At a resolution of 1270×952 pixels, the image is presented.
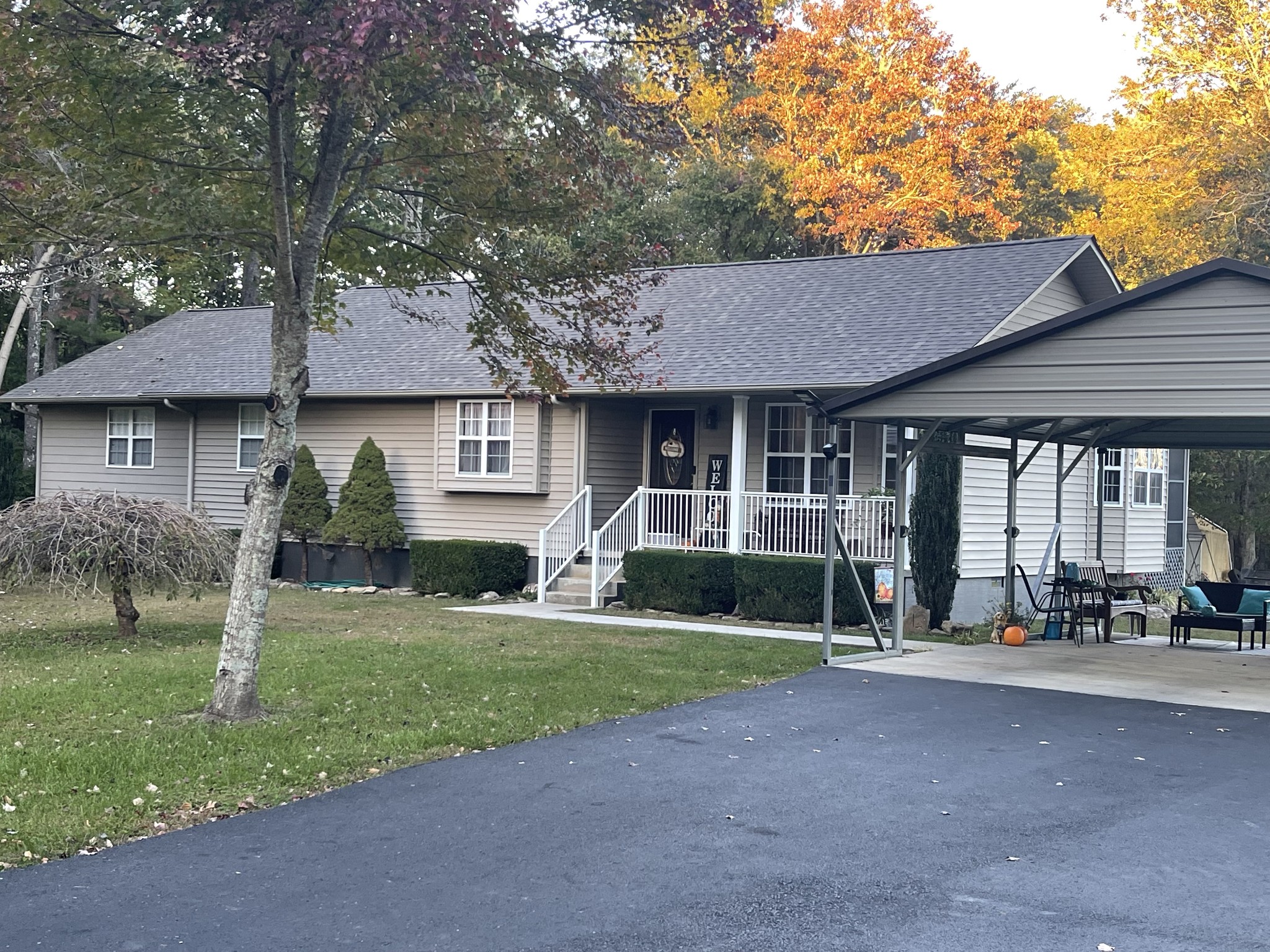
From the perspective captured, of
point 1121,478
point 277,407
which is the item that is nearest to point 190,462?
point 277,407

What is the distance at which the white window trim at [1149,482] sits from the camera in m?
22.2

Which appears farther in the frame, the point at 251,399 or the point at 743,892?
the point at 251,399

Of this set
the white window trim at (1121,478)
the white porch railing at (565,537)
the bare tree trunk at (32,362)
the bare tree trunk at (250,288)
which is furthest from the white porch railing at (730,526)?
the bare tree trunk at (250,288)

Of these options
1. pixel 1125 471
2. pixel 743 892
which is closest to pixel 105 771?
pixel 743 892

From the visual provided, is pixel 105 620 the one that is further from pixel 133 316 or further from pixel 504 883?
pixel 133 316

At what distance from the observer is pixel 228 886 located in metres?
5.47

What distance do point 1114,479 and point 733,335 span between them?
303 inches

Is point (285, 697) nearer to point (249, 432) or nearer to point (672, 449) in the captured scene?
point (672, 449)

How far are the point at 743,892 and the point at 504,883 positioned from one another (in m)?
1.02

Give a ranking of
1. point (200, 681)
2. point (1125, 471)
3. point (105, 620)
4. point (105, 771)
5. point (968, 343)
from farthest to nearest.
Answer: point (1125, 471)
point (968, 343)
point (105, 620)
point (200, 681)
point (105, 771)

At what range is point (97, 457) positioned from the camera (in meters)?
25.2

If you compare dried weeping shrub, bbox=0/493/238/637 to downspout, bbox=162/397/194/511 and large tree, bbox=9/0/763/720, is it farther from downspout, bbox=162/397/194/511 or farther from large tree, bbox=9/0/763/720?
downspout, bbox=162/397/194/511

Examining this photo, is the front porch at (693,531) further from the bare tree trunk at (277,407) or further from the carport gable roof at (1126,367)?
the bare tree trunk at (277,407)

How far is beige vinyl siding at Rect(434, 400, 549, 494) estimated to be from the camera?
64.5ft
